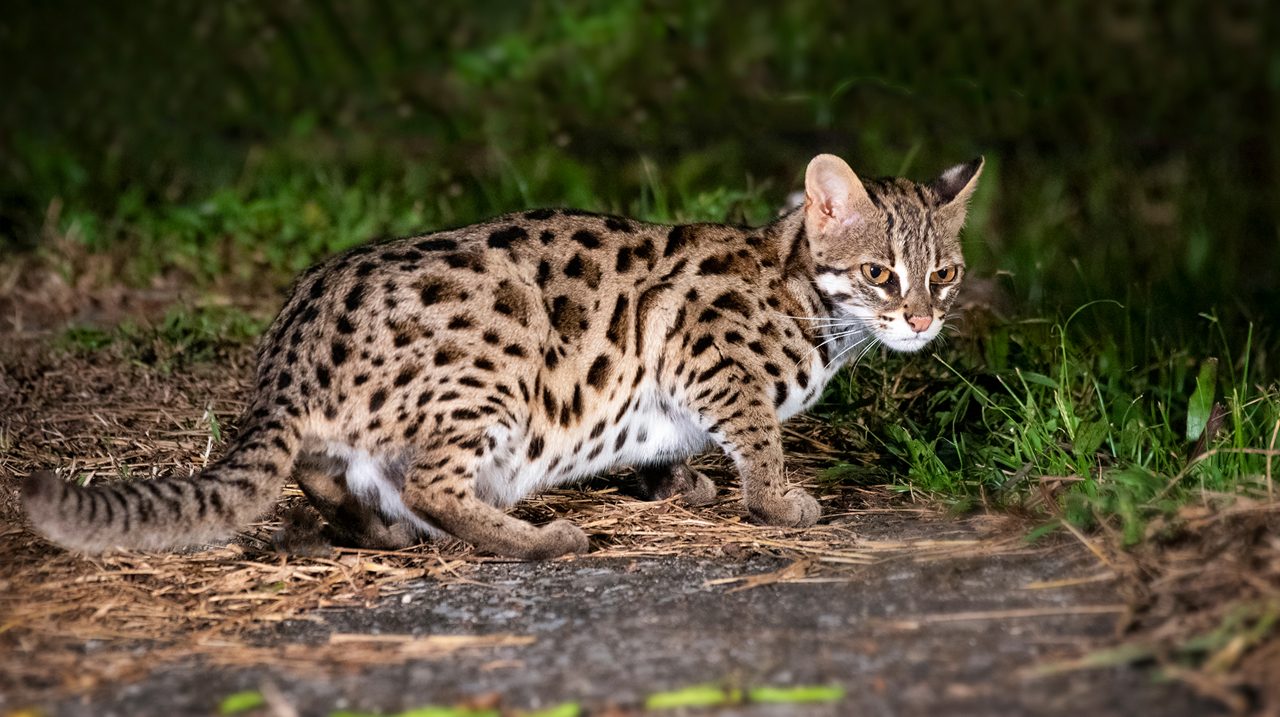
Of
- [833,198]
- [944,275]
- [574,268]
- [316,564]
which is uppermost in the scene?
[833,198]

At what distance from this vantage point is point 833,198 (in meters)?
5.13

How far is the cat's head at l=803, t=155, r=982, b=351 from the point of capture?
5.05 m

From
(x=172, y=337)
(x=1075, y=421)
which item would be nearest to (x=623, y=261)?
(x=1075, y=421)

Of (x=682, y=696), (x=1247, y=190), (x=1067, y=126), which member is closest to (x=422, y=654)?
(x=682, y=696)

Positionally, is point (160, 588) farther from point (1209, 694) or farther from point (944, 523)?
point (1209, 694)

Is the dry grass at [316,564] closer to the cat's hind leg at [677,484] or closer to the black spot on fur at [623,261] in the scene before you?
the cat's hind leg at [677,484]

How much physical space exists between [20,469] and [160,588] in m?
1.39

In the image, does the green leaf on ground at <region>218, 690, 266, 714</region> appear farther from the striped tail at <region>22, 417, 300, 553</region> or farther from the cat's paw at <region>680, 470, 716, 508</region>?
the cat's paw at <region>680, 470, 716, 508</region>

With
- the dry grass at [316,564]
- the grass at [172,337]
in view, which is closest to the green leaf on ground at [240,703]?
the dry grass at [316,564]

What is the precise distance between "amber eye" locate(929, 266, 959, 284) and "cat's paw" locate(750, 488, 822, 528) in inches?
38.8

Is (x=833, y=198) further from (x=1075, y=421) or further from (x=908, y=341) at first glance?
(x=1075, y=421)

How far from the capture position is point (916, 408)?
567 cm

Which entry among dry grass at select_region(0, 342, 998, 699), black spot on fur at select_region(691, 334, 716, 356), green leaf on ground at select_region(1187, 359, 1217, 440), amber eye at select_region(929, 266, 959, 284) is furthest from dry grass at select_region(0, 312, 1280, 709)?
green leaf on ground at select_region(1187, 359, 1217, 440)

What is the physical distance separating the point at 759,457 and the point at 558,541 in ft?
2.63
